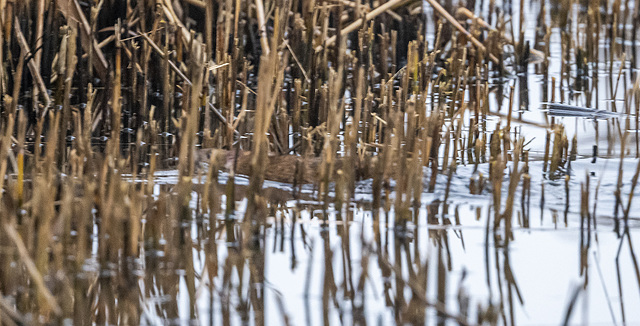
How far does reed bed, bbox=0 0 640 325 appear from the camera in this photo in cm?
198

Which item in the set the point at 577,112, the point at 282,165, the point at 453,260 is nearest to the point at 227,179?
the point at 282,165

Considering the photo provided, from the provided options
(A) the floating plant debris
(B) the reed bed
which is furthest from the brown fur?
(A) the floating plant debris

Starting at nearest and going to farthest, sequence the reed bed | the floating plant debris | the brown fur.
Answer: the reed bed, the brown fur, the floating plant debris

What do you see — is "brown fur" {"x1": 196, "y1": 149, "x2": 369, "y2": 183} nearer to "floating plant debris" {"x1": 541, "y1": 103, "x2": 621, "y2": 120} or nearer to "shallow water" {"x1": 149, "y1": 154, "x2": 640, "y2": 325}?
"shallow water" {"x1": 149, "y1": 154, "x2": 640, "y2": 325}

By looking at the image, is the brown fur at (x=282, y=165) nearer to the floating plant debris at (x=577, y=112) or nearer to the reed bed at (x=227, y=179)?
the reed bed at (x=227, y=179)

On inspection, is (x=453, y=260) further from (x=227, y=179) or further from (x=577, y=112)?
(x=577, y=112)

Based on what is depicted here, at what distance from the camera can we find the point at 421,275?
6.22ft

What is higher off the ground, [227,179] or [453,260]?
[227,179]

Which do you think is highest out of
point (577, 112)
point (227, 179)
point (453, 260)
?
point (577, 112)

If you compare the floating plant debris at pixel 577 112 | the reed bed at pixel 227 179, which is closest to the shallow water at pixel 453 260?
the reed bed at pixel 227 179

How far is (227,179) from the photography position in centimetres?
292

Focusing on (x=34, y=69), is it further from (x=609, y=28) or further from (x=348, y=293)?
(x=609, y=28)

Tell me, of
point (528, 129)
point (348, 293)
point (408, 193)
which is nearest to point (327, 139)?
point (408, 193)

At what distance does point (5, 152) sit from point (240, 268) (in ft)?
2.31
